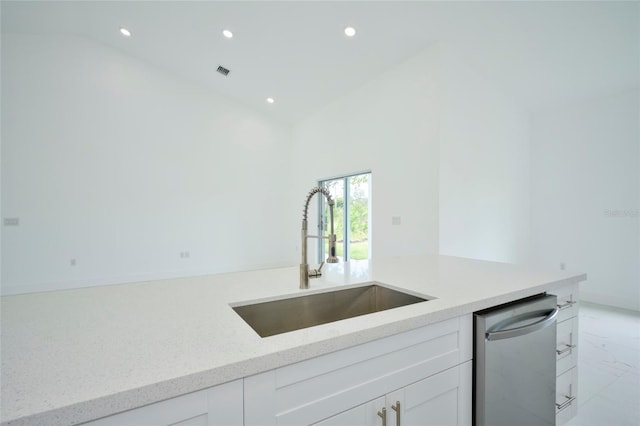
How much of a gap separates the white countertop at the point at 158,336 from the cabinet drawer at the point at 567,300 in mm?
76

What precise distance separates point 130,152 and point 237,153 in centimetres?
190

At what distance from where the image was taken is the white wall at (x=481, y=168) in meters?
3.46

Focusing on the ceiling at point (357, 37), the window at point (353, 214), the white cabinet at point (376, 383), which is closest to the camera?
the white cabinet at point (376, 383)

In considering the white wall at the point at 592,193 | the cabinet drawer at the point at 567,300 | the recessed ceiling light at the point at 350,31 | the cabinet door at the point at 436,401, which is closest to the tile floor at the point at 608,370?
the white wall at the point at 592,193

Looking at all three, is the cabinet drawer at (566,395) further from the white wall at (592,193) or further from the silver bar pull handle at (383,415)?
the white wall at (592,193)

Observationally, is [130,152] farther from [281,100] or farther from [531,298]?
[531,298]

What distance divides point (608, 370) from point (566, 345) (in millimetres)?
1478

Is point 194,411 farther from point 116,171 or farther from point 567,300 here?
point 116,171

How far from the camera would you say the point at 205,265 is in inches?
222

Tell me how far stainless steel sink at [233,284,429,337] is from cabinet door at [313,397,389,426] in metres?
0.43

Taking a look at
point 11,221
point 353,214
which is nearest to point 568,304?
point 353,214

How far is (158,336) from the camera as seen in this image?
74 cm

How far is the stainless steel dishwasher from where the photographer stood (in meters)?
1.03

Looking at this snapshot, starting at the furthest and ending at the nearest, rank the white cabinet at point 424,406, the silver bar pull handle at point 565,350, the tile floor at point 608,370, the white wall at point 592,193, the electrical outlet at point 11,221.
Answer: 1. the electrical outlet at point 11,221
2. the white wall at point 592,193
3. the tile floor at point 608,370
4. the silver bar pull handle at point 565,350
5. the white cabinet at point 424,406
